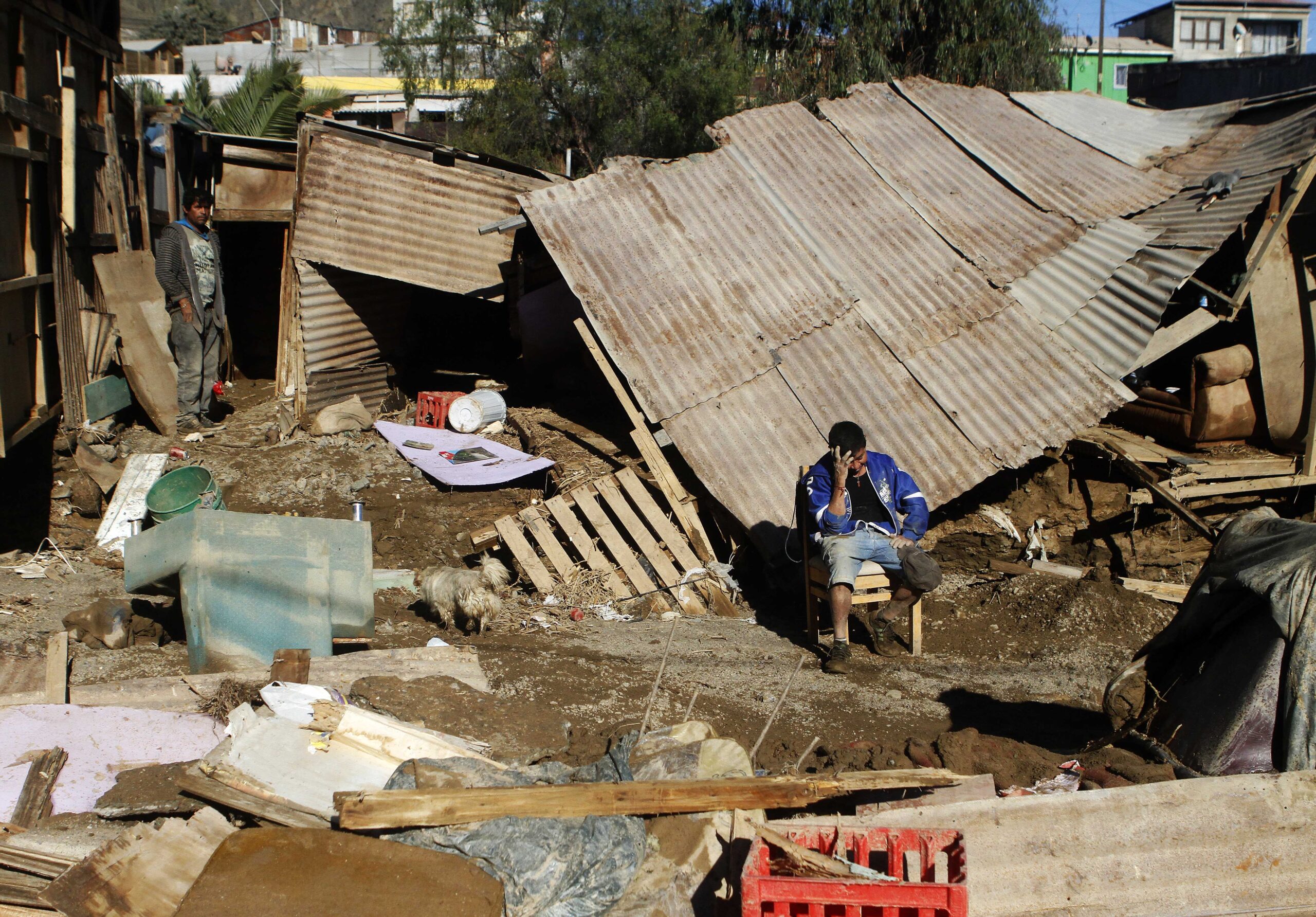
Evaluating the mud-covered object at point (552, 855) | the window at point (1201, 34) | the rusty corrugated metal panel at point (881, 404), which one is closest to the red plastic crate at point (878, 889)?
the mud-covered object at point (552, 855)

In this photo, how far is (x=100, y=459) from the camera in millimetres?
7840

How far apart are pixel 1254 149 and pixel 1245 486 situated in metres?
3.36

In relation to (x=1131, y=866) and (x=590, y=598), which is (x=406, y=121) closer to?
(x=590, y=598)

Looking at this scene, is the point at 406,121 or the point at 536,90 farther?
the point at 406,121

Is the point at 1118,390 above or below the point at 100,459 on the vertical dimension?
above

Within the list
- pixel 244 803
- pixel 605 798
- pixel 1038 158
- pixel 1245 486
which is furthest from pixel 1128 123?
pixel 244 803

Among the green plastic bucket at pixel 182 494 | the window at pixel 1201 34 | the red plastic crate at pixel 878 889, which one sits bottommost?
the red plastic crate at pixel 878 889

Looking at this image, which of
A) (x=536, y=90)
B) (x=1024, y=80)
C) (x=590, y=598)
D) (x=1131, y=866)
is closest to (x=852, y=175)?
(x=590, y=598)

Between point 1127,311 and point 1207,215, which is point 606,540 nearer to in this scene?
point 1127,311

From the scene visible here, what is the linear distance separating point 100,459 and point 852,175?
687cm

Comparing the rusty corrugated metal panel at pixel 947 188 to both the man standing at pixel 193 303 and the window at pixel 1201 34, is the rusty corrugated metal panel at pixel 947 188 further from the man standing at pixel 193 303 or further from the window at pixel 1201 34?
the window at pixel 1201 34

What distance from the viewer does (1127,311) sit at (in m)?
7.64

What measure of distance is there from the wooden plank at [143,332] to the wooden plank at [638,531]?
4359mm

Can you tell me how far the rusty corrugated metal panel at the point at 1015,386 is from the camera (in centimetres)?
702
